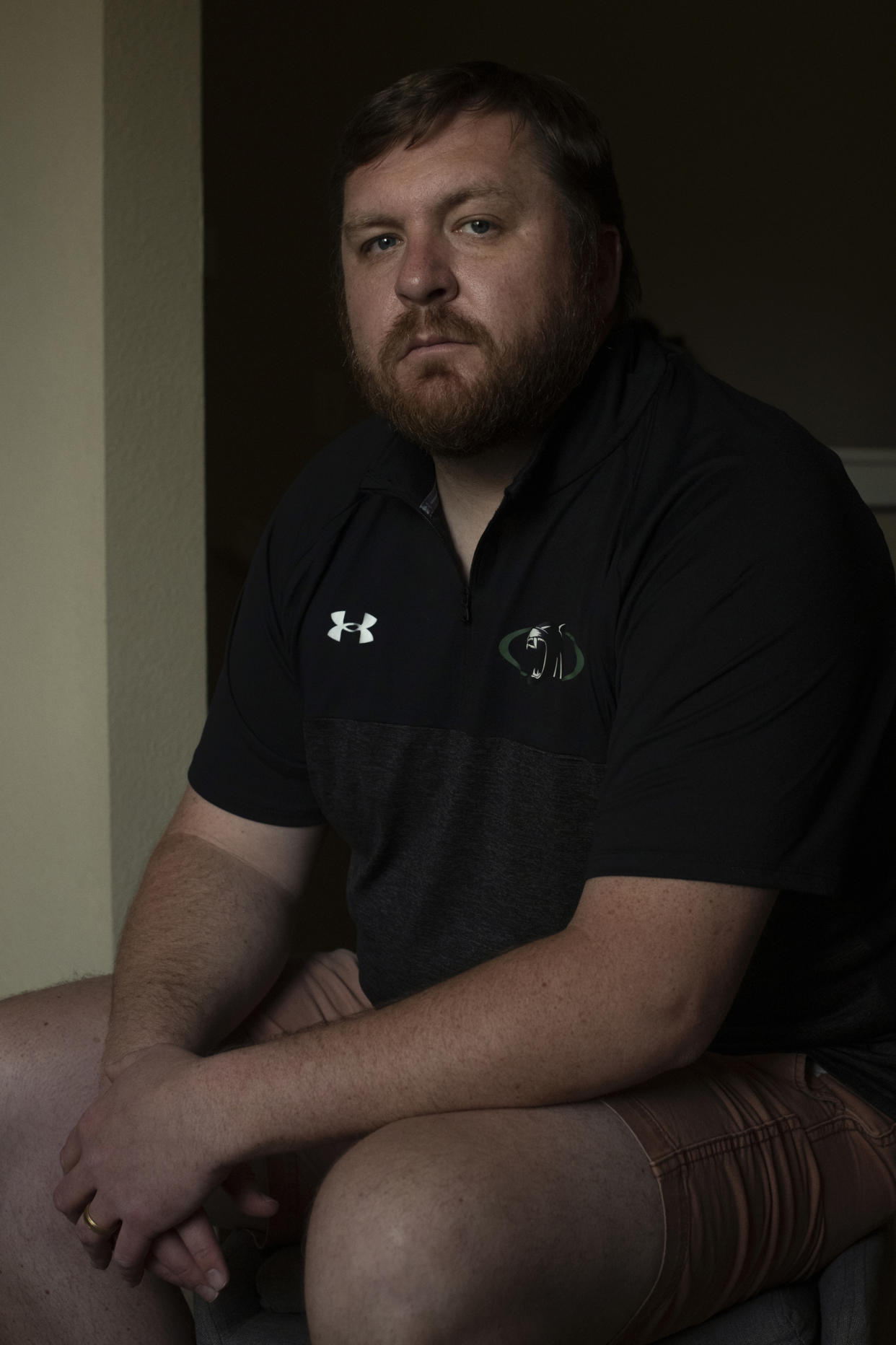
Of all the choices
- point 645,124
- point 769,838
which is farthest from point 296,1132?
point 645,124

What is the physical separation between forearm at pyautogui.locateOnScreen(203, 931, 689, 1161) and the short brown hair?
708 millimetres

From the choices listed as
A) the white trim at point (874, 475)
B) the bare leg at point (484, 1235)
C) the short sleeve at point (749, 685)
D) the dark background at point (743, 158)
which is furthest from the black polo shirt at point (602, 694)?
the dark background at point (743, 158)

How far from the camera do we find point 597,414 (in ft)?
4.04

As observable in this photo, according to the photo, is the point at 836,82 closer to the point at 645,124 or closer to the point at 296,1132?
the point at 645,124

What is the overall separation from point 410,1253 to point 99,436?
1.19 meters

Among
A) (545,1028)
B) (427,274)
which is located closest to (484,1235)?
(545,1028)

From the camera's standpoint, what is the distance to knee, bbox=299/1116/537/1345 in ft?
2.85

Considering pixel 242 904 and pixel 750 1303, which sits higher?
pixel 242 904

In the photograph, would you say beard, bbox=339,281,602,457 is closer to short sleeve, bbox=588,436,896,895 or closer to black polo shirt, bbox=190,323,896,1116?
black polo shirt, bbox=190,323,896,1116

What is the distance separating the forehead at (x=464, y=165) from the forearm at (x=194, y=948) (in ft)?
2.26

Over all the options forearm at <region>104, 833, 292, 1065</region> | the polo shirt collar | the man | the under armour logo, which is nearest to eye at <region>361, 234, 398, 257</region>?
the man

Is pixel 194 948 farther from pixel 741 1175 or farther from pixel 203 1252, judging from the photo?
pixel 741 1175

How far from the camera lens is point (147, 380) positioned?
1.76 meters

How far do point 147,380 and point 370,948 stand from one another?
85cm
